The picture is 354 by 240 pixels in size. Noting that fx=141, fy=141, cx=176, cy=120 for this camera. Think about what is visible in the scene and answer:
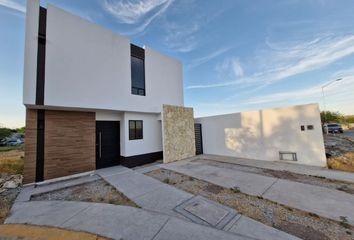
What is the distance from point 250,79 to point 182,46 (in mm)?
6086

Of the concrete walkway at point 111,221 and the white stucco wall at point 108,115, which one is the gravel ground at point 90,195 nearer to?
the concrete walkway at point 111,221

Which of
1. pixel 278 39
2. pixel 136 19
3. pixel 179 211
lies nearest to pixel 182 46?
pixel 136 19

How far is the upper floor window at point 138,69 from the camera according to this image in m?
7.80

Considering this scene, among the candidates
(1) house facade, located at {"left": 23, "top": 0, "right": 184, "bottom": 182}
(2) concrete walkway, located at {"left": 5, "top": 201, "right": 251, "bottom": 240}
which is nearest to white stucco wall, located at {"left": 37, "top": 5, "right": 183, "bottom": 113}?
(1) house facade, located at {"left": 23, "top": 0, "right": 184, "bottom": 182}

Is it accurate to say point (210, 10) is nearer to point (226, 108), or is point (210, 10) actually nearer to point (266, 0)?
point (266, 0)

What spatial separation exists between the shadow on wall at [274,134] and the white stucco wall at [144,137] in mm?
4505

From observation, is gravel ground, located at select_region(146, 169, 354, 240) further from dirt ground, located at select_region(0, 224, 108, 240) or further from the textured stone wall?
the textured stone wall

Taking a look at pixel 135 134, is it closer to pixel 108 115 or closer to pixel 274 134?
pixel 108 115

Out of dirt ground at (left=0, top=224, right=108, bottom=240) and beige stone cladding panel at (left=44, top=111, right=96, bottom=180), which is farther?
beige stone cladding panel at (left=44, top=111, right=96, bottom=180)

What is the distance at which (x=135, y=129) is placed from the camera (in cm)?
785

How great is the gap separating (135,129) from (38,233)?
549 centimetres

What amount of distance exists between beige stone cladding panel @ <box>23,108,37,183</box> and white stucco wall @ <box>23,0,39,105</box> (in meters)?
0.89

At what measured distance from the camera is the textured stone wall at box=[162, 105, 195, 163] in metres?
8.05

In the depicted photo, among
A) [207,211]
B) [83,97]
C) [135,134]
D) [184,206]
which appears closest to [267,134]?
[207,211]
